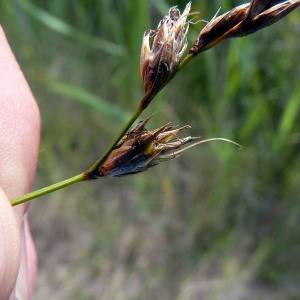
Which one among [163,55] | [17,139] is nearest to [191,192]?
[17,139]

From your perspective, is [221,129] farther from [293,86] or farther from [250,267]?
[250,267]

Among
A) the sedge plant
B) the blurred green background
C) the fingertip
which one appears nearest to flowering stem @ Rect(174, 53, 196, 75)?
the sedge plant

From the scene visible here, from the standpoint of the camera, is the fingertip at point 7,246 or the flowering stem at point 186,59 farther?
the fingertip at point 7,246

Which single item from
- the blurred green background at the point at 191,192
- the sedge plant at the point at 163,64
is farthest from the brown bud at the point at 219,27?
the blurred green background at the point at 191,192

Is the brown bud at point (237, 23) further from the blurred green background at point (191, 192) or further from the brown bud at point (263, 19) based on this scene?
the blurred green background at point (191, 192)

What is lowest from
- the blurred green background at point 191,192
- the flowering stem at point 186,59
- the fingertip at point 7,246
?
the blurred green background at point 191,192

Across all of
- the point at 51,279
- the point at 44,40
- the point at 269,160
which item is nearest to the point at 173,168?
the point at 269,160
